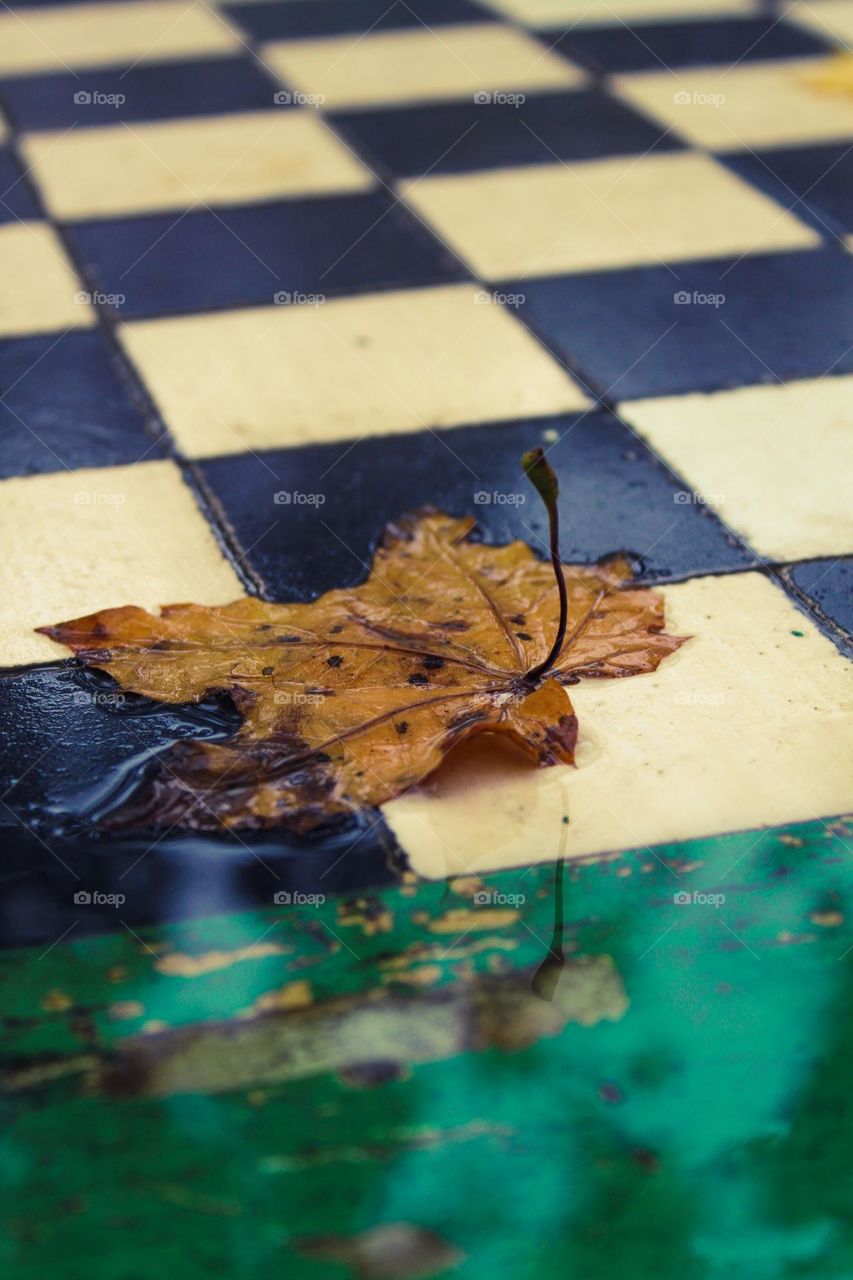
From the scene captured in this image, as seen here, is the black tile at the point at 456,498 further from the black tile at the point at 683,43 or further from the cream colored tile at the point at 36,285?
the black tile at the point at 683,43

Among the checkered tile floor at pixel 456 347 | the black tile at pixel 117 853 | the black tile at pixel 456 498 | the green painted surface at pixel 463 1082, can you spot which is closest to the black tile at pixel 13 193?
the checkered tile floor at pixel 456 347

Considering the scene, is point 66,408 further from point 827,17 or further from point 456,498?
point 827,17

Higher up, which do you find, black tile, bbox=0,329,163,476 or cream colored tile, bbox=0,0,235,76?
cream colored tile, bbox=0,0,235,76

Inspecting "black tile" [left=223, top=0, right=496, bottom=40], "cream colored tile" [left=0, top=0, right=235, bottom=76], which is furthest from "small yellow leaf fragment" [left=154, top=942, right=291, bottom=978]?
"black tile" [left=223, top=0, right=496, bottom=40]

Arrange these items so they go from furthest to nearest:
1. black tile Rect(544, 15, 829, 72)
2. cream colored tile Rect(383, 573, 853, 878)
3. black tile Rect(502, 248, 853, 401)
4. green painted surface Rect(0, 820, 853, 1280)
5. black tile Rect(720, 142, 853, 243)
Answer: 1. black tile Rect(544, 15, 829, 72)
2. black tile Rect(720, 142, 853, 243)
3. black tile Rect(502, 248, 853, 401)
4. cream colored tile Rect(383, 573, 853, 878)
5. green painted surface Rect(0, 820, 853, 1280)

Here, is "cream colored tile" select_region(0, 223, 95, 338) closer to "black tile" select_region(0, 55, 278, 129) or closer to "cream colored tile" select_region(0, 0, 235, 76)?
"black tile" select_region(0, 55, 278, 129)
